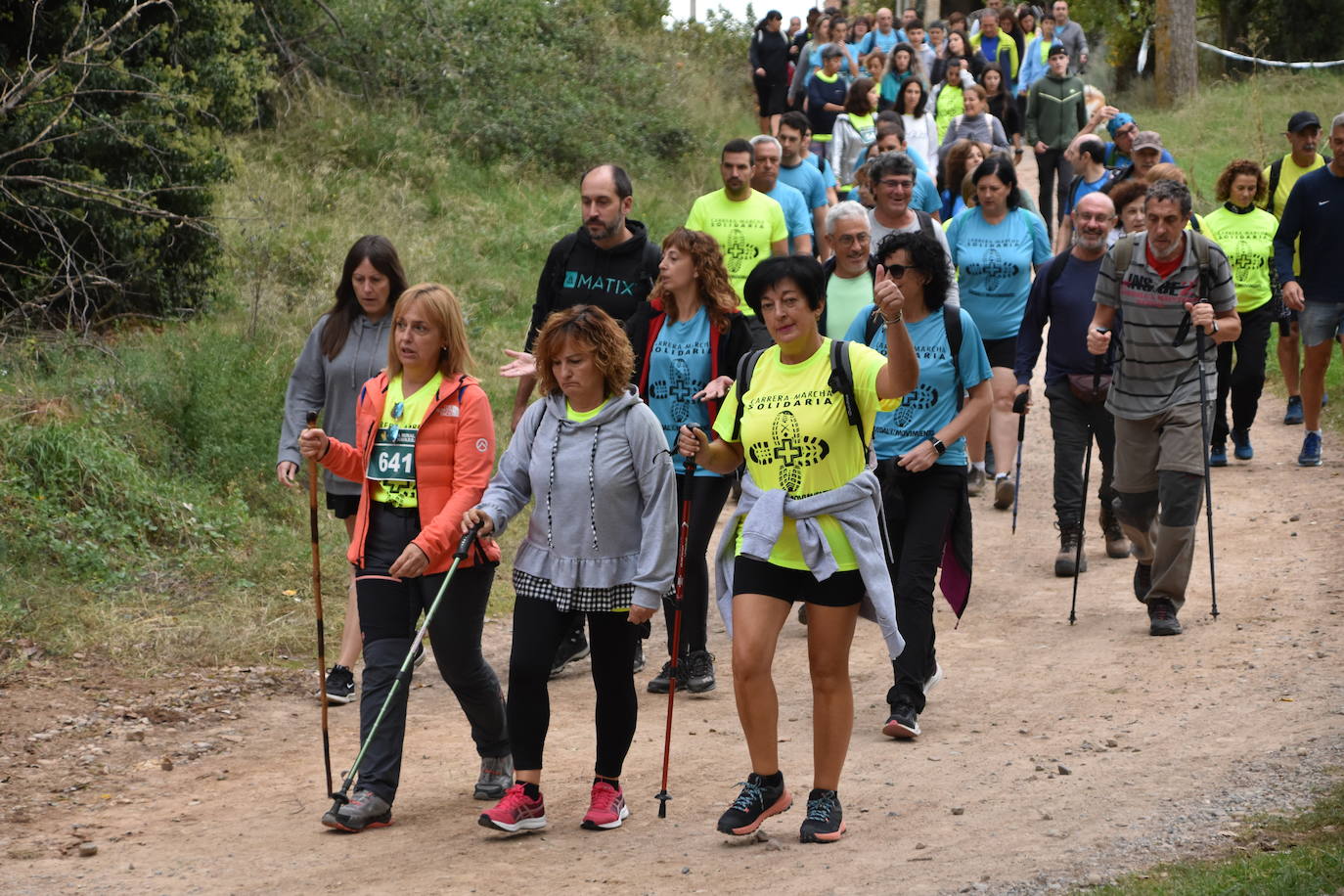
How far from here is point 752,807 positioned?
546cm

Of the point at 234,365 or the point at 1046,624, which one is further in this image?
the point at 234,365

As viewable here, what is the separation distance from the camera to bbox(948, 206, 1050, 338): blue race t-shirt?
10.3 metres

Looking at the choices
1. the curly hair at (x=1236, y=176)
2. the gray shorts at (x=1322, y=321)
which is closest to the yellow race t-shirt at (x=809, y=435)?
the gray shorts at (x=1322, y=321)

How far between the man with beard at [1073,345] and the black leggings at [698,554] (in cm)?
243

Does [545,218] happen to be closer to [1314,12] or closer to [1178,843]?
[1178,843]

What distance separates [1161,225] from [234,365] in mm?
6560

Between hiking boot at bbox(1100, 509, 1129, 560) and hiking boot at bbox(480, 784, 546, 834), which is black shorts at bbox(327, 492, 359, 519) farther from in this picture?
hiking boot at bbox(1100, 509, 1129, 560)

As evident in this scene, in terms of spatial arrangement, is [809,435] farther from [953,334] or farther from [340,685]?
[340,685]

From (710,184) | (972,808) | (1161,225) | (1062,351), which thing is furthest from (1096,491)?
(710,184)

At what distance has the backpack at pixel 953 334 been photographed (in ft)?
22.6

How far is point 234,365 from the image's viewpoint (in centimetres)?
1141

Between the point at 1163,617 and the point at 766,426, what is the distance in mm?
3559

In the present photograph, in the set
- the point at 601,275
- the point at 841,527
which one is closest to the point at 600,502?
the point at 841,527

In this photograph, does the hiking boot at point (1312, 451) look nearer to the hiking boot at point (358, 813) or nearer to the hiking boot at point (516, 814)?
the hiking boot at point (516, 814)
